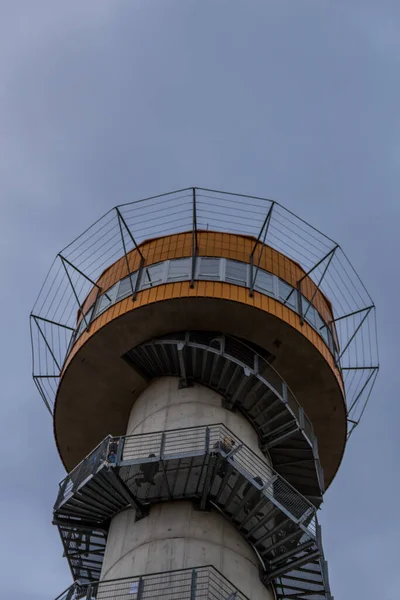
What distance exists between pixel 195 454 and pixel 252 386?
4346mm

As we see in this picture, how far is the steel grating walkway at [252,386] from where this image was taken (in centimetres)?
2669

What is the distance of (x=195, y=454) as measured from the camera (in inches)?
920

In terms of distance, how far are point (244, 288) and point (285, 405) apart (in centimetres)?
409

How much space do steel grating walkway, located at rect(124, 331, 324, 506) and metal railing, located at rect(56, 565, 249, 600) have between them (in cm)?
608

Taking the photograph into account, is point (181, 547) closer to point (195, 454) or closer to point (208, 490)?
point (208, 490)

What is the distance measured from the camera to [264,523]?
24125 mm

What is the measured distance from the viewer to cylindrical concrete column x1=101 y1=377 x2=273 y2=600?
75.0ft

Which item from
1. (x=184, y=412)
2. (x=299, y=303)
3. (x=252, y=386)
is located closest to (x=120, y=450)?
(x=184, y=412)

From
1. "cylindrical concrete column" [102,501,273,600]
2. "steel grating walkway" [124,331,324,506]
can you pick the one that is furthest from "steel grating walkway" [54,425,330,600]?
"steel grating walkway" [124,331,324,506]

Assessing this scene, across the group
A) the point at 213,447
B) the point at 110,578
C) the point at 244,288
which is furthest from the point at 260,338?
the point at 110,578

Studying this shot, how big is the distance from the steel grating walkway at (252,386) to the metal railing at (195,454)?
4.58 feet

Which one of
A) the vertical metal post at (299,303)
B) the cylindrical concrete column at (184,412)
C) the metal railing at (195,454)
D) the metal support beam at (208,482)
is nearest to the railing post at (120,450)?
the metal railing at (195,454)

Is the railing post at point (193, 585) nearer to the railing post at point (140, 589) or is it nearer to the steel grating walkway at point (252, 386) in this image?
the railing post at point (140, 589)

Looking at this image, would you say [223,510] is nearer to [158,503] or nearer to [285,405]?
[158,503]
